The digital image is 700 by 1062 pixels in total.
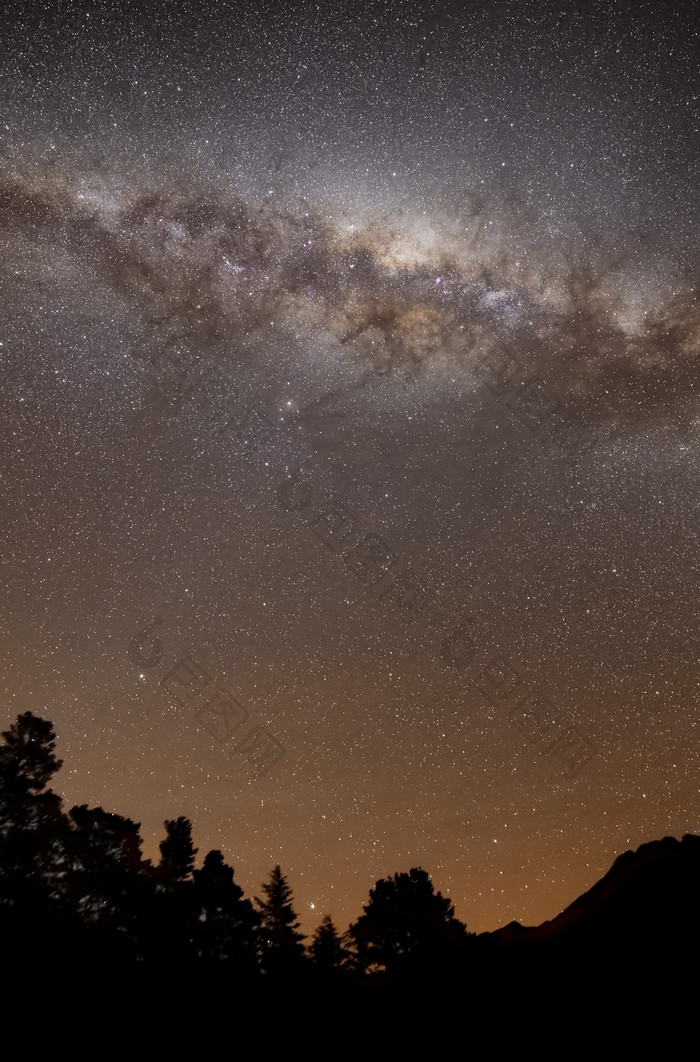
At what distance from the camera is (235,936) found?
25594 millimetres

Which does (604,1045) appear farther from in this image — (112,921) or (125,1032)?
(112,921)

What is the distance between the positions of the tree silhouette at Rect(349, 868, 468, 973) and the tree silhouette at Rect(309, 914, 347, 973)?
326cm

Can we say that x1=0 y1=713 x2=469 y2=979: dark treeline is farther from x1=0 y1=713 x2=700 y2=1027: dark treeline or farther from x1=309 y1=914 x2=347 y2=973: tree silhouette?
x1=309 y1=914 x2=347 y2=973: tree silhouette

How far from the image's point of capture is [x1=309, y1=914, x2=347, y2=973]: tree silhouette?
1925 inches

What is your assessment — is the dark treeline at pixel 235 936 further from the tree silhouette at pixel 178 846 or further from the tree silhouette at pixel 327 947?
the tree silhouette at pixel 327 947

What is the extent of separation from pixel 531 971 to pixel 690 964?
15.6 feet

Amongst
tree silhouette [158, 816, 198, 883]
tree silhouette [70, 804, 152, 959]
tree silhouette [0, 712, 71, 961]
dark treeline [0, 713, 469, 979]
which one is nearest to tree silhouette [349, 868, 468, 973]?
dark treeline [0, 713, 469, 979]

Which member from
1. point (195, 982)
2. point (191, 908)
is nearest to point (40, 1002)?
point (195, 982)

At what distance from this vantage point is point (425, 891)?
158 feet

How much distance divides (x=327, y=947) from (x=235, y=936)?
34.0 m

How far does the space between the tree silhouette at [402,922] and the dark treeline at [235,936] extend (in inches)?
543

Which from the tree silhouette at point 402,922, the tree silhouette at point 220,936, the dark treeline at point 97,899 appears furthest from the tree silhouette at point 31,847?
the tree silhouette at point 402,922

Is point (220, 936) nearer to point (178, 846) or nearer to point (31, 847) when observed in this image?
point (31, 847)

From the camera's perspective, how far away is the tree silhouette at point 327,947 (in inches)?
1925
